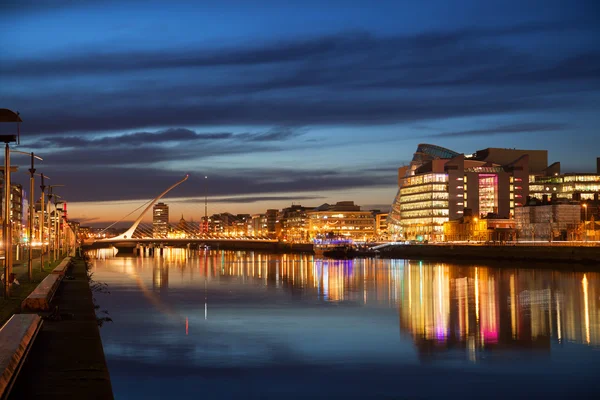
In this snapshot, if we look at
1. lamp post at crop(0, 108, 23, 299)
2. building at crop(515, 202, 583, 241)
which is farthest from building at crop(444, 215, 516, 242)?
lamp post at crop(0, 108, 23, 299)

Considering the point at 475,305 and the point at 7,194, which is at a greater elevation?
the point at 7,194

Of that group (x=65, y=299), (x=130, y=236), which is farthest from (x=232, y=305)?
(x=130, y=236)

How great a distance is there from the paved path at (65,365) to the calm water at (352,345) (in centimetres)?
128

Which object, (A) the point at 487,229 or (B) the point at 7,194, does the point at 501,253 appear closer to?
(A) the point at 487,229

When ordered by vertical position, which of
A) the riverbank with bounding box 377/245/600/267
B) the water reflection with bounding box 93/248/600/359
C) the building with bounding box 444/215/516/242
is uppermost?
the building with bounding box 444/215/516/242

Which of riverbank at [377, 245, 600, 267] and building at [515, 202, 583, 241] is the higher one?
building at [515, 202, 583, 241]

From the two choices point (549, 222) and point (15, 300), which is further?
point (549, 222)

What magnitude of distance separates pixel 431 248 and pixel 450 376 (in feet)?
443

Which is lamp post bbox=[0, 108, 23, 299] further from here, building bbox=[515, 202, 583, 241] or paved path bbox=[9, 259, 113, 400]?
building bbox=[515, 202, 583, 241]

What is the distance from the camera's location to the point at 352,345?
27578mm

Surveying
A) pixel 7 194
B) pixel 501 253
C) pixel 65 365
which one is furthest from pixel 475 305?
pixel 501 253

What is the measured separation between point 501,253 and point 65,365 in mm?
113196

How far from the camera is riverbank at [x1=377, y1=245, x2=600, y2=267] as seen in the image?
346ft

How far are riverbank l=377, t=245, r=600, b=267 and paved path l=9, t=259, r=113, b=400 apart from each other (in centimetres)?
8702
